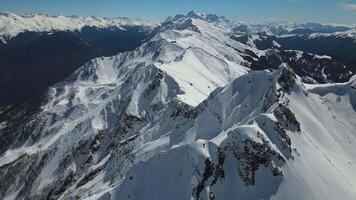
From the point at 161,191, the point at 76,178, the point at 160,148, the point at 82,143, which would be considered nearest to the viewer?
the point at 161,191

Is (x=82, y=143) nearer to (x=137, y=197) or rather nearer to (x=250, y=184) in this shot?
(x=137, y=197)

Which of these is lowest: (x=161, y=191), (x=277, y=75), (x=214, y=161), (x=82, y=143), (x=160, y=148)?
(x=82, y=143)

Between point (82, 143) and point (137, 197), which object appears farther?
point (82, 143)

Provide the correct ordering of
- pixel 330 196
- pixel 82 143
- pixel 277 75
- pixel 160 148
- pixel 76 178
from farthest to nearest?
pixel 82 143 → pixel 76 178 → pixel 160 148 → pixel 277 75 → pixel 330 196

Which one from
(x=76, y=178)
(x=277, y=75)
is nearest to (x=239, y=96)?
(x=277, y=75)

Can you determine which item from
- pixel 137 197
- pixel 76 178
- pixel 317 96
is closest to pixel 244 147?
pixel 137 197

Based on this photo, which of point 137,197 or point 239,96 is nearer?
point 137,197

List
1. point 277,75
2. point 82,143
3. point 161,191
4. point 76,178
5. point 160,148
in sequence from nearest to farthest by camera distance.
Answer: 1. point 161,191
2. point 277,75
3. point 160,148
4. point 76,178
5. point 82,143

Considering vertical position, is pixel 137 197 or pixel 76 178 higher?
pixel 137 197

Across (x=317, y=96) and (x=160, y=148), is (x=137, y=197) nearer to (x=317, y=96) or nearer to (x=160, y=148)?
(x=160, y=148)
